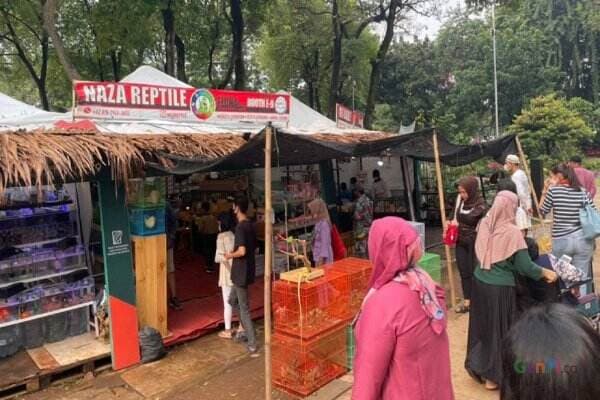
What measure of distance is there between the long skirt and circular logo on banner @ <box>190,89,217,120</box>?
4946mm

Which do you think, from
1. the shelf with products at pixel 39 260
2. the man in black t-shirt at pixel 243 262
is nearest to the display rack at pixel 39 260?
the shelf with products at pixel 39 260

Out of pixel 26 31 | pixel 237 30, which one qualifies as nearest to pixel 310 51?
pixel 237 30

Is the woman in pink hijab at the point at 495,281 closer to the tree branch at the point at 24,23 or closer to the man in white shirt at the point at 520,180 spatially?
the man in white shirt at the point at 520,180

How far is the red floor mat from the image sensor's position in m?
6.11

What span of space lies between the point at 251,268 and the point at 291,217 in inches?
142

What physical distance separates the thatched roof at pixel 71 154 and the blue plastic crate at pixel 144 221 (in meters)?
0.47

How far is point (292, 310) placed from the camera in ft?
14.7

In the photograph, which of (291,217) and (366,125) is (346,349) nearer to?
(291,217)

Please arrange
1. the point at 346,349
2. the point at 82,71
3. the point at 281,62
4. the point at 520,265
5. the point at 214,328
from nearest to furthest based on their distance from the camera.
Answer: the point at 520,265 < the point at 346,349 < the point at 214,328 < the point at 82,71 < the point at 281,62

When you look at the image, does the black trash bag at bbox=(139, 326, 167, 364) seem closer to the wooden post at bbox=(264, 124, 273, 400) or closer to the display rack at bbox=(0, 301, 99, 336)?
the display rack at bbox=(0, 301, 99, 336)

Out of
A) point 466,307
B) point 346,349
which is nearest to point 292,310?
point 346,349

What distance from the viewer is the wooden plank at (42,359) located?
510cm

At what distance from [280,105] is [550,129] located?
67.5 ft

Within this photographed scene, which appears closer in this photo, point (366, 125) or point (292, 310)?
point (292, 310)
